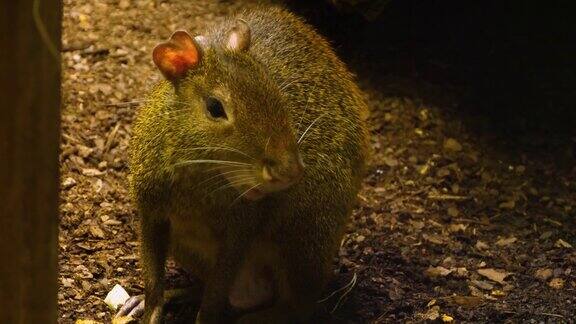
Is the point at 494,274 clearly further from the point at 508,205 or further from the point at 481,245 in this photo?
the point at 508,205

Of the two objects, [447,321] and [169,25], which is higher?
[169,25]

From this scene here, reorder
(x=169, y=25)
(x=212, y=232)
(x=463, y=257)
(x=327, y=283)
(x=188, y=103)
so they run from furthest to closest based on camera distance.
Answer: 1. (x=169, y=25)
2. (x=463, y=257)
3. (x=327, y=283)
4. (x=212, y=232)
5. (x=188, y=103)

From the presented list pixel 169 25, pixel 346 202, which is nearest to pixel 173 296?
pixel 346 202

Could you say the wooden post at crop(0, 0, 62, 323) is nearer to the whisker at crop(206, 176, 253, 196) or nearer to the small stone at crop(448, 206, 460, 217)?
the whisker at crop(206, 176, 253, 196)

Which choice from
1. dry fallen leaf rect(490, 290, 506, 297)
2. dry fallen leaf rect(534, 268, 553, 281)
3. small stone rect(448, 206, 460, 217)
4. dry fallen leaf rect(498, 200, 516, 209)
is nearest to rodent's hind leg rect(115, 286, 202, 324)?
dry fallen leaf rect(490, 290, 506, 297)

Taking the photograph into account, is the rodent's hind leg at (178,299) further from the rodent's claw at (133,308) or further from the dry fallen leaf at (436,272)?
the dry fallen leaf at (436,272)

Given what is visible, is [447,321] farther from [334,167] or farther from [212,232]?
[212,232]

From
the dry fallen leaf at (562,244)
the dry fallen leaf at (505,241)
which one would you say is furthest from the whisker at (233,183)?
the dry fallen leaf at (562,244)
